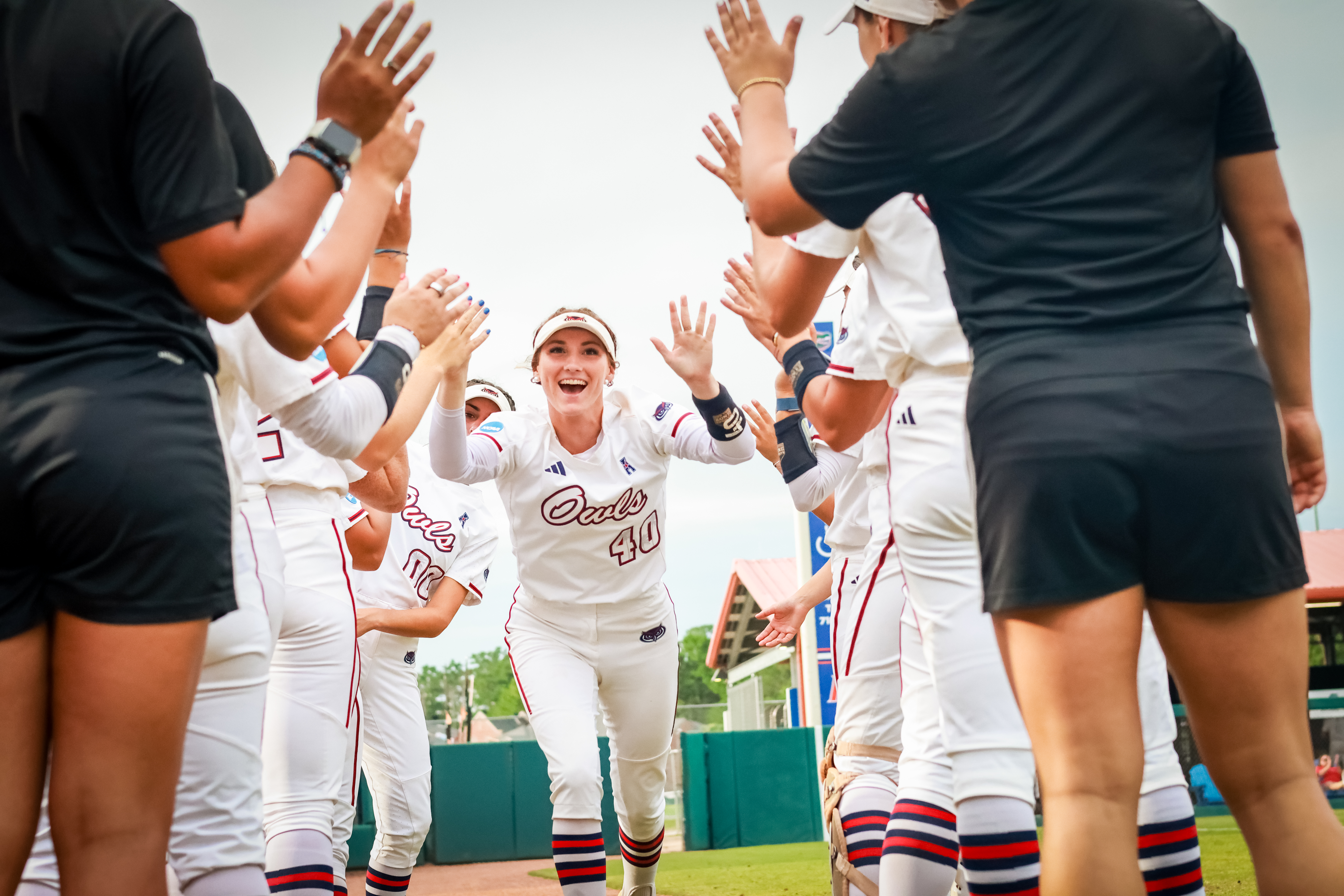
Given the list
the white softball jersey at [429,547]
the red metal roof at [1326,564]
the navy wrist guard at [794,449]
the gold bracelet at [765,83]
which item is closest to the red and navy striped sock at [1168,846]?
the gold bracelet at [765,83]

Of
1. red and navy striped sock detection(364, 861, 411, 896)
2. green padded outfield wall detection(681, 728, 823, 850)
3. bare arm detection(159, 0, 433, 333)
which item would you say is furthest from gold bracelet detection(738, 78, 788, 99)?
green padded outfield wall detection(681, 728, 823, 850)

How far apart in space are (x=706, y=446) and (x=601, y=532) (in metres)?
0.63

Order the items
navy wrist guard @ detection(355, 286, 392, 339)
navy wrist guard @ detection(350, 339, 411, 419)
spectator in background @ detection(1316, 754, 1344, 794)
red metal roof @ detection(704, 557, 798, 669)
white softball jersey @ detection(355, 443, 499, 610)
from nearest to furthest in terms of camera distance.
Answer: navy wrist guard @ detection(350, 339, 411, 419), navy wrist guard @ detection(355, 286, 392, 339), white softball jersey @ detection(355, 443, 499, 610), spectator in background @ detection(1316, 754, 1344, 794), red metal roof @ detection(704, 557, 798, 669)

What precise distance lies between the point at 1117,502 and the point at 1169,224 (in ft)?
1.55

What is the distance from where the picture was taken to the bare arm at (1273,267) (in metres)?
1.96

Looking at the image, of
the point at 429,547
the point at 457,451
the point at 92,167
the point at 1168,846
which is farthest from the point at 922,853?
the point at 429,547

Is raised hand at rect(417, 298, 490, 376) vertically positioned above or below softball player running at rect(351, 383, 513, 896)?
above

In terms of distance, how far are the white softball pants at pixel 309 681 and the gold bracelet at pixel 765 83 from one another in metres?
1.91

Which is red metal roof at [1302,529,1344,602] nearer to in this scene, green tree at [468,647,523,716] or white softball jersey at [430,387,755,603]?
white softball jersey at [430,387,755,603]

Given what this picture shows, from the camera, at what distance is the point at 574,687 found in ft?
16.4

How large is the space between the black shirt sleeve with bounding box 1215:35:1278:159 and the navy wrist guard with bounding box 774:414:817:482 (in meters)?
2.43

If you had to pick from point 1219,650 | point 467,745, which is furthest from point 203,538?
point 467,745

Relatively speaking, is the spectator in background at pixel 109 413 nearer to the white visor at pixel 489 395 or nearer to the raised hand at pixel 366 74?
the raised hand at pixel 366 74

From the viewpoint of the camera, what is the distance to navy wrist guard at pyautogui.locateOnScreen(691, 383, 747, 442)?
498 cm
